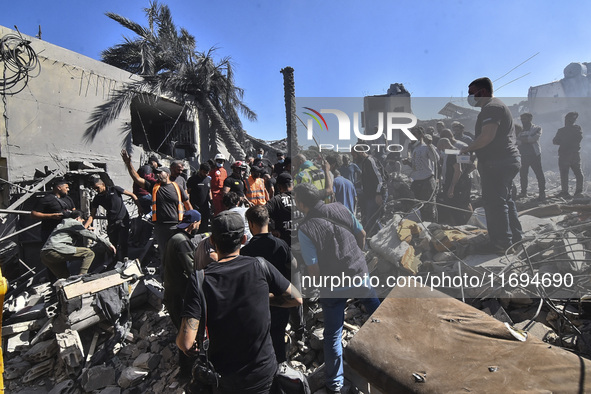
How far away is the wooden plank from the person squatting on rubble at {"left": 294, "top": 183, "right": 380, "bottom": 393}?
10.0 feet

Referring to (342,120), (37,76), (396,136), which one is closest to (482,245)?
(396,136)

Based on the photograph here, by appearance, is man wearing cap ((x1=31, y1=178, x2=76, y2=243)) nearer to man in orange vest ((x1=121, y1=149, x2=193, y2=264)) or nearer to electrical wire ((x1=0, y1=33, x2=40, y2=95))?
man in orange vest ((x1=121, y1=149, x2=193, y2=264))

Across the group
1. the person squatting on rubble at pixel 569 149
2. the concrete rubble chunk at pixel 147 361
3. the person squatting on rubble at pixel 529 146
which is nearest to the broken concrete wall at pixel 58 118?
the concrete rubble chunk at pixel 147 361

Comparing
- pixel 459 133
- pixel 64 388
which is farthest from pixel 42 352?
pixel 459 133

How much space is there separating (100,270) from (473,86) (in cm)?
633

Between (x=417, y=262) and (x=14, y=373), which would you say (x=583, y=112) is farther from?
(x=14, y=373)

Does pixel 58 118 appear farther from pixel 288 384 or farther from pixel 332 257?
pixel 288 384

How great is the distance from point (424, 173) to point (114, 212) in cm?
521

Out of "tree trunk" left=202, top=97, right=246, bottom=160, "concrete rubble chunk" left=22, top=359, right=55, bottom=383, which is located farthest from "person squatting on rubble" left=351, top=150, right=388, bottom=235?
"tree trunk" left=202, top=97, right=246, bottom=160

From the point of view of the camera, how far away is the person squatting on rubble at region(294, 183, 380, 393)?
276cm

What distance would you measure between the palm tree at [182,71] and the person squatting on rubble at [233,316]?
1134 centimetres

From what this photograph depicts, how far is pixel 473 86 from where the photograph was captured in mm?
3039

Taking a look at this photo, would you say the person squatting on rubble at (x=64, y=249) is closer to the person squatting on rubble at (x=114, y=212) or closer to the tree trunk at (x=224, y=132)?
the person squatting on rubble at (x=114, y=212)

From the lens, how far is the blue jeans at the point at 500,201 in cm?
304
